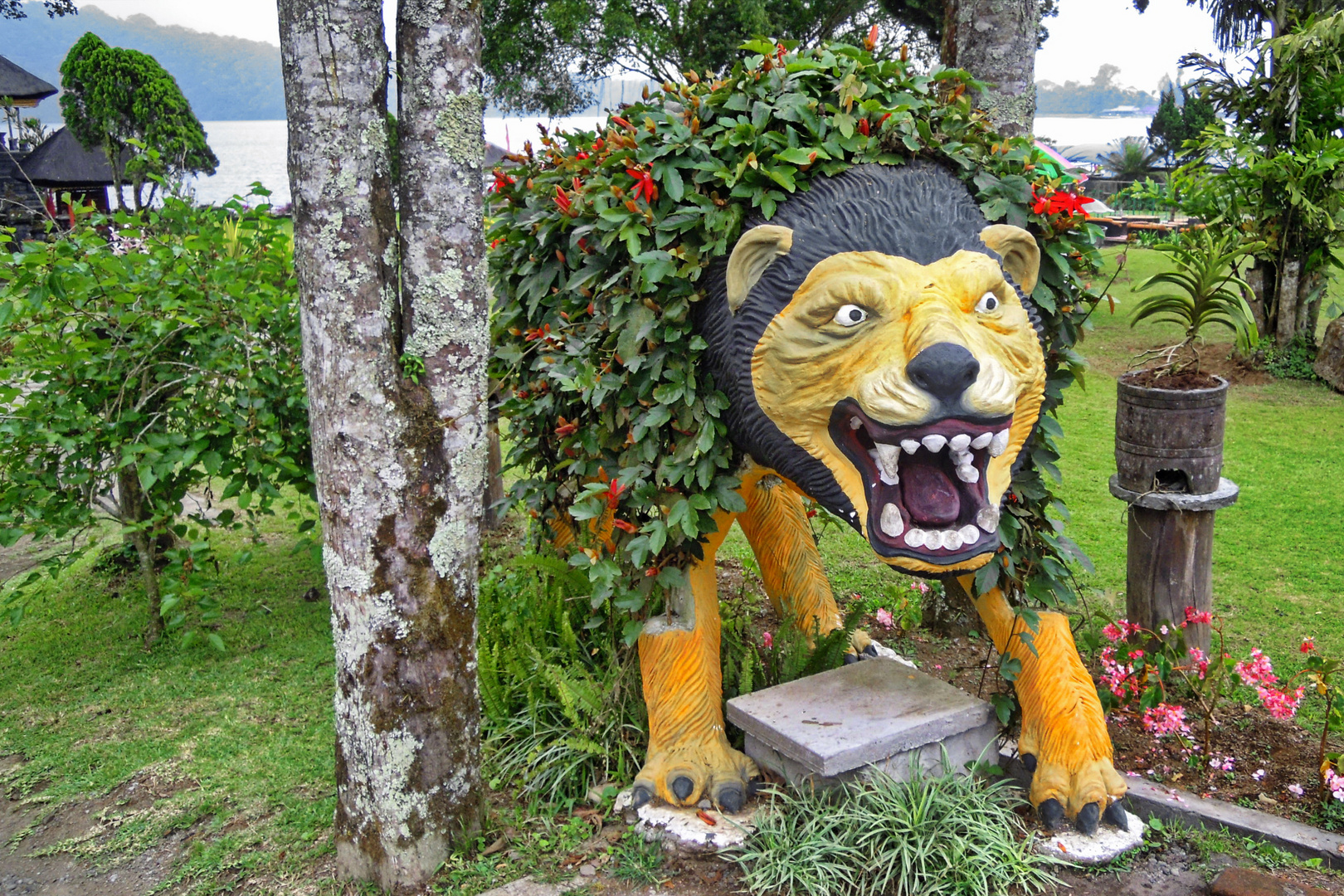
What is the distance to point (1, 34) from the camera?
15862 cm

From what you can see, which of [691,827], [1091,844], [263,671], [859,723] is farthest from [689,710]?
[263,671]

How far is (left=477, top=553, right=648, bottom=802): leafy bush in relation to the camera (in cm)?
333

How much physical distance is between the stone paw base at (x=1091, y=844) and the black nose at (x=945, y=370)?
1.50m

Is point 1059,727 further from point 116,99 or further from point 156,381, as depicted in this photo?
point 116,99

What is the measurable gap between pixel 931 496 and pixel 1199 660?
70.2 inches

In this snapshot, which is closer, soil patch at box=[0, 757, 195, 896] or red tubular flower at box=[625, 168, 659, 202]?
red tubular flower at box=[625, 168, 659, 202]

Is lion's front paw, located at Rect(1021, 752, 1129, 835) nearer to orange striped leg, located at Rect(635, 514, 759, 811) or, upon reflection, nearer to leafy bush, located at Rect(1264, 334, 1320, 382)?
orange striped leg, located at Rect(635, 514, 759, 811)

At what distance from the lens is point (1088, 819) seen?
286cm

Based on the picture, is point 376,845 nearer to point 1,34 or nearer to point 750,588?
point 750,588

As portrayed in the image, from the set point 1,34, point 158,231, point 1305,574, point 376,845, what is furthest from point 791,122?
point 1,34

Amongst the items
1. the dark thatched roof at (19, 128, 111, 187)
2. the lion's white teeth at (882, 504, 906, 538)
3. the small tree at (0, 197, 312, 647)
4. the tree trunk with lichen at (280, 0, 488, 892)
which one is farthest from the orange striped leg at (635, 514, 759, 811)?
the dark thatched roof at (19, 128, 111, 187)

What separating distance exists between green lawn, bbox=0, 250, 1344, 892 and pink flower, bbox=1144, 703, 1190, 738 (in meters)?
1.33

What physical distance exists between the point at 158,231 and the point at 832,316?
3.68 m

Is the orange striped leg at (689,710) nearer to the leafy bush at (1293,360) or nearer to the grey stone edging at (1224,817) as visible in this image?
the grey stone edging at (1224,817)
